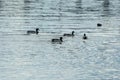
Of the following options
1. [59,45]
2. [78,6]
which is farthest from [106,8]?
[59,45]

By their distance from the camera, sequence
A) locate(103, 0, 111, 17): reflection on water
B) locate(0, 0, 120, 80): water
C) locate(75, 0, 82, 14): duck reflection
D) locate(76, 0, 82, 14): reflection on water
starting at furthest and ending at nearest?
locate(76, 0, 82, 14): reflection on water, locate(75, 0, 82, 14): duck reflection, locate(103, 0, 111, 17): reflection on water, locate(0, 0, 120, 80): water

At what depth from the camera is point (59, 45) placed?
51312 mm

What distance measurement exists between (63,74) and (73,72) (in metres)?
0.86

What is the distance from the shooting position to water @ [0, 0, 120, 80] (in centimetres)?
4156

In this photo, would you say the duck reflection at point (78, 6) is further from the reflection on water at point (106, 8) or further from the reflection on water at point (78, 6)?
the reflection on water at point (106, 8)

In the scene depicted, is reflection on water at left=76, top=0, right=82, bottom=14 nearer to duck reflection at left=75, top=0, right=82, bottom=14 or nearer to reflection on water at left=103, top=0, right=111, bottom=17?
duck reflection at left=75, top=0, right=82, bottom=14

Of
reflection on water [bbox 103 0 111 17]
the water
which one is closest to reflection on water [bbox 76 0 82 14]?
the water

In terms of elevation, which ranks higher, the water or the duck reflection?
the duck reflection

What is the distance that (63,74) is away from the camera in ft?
134

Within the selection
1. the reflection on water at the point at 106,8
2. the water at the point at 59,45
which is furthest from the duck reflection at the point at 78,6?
the reflection on water at the point at 106,8

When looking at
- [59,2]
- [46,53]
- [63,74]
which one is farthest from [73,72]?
[59,2]

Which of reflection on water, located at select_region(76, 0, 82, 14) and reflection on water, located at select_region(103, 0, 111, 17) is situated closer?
reflection on water, located at select_region(103, 0, 111, 17)

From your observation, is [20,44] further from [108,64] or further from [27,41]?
[108,64]

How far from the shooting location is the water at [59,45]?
41562mm
